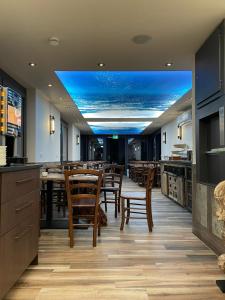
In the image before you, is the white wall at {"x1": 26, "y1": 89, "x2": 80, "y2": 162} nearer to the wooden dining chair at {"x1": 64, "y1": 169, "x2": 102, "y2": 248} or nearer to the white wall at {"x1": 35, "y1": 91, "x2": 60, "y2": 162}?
the white wall at {"x1": 35, "y1": 91, "x2": 60, "y2": 162}

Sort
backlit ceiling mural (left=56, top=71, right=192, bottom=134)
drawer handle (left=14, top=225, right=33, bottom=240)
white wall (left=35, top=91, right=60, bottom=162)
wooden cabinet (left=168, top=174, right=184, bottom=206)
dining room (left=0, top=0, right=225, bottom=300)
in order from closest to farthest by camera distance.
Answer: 1. drawer handle (left=14, top=225, right=33, bottom=240)
2. dining room (left=0, top=0, right=225, bottom=300)
3. wooden cabinet (left=168, top=174, right=184, bottom=206)
4. backlit ceiling mural (left=56, top=71, right=192, bottom=134)
5. white wall (left=35, top=91, right=60, bottom=162)

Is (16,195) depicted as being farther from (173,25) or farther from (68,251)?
(173,25)

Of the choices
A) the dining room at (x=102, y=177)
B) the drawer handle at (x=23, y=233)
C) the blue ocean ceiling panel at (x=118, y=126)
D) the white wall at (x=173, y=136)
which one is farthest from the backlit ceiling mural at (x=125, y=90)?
the drawer handle at (x=23, y=233)

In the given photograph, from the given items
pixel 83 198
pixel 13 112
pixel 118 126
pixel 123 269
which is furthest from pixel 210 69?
pixel 118 126

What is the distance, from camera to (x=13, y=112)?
18.9 feet

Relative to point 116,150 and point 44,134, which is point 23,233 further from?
point 116,150

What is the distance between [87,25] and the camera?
3.55 metres

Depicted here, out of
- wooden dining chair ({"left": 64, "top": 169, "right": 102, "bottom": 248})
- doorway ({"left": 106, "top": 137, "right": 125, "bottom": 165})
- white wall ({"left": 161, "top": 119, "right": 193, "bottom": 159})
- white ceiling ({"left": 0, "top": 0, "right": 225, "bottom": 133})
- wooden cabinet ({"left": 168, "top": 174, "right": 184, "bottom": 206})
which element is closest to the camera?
white ceiling ({"left": 0, "top": 0, "right": 225, "bottom": 133})

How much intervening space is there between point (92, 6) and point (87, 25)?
1.48 ft

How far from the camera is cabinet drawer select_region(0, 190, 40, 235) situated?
81.5 inches

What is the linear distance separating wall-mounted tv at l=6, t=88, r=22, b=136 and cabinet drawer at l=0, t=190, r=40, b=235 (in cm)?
289

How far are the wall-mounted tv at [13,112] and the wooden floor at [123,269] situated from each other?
2.24 metres

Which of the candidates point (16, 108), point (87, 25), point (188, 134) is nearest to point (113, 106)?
point (188, 134)

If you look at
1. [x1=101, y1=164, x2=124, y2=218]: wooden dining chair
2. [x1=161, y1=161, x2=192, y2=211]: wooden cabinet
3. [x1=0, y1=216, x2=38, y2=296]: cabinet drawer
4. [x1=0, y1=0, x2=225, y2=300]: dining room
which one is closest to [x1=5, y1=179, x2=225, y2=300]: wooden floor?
[x1=0, y1=0, x2=225, y2=300]: dining room
